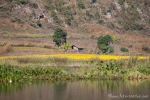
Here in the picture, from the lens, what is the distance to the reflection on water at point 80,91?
27.4m

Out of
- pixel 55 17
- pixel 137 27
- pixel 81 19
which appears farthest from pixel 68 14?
pixel 137 27

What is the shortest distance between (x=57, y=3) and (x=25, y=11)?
15982 mm

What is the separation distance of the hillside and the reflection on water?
245 ft

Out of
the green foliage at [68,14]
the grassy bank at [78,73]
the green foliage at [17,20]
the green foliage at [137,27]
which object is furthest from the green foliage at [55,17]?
the grassy bank at [78,73]

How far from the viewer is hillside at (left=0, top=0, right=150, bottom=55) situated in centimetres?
12025

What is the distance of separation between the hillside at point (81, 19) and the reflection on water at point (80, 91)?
7470cm

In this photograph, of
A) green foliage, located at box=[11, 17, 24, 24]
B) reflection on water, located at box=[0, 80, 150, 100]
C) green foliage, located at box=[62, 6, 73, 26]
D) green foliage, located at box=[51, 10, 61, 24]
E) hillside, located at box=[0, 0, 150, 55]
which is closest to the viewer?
reflection on water, located at box=[0, 80, 150, 100]

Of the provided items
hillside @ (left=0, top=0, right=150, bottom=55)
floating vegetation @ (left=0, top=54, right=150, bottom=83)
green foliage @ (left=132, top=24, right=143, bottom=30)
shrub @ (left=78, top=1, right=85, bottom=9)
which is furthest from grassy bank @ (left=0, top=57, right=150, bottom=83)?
shrub @ (left=78, top=1, right=85, bottom=9)

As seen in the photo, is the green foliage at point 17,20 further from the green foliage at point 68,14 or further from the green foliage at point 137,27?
the green foliage at point 137,27

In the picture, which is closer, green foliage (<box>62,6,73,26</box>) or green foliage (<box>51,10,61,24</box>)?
green foliage (<box>51,10,61,24</box>)

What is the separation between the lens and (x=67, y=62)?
49.4 m

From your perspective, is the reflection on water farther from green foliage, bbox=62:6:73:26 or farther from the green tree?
green foliage, bbox=62:6:73:26

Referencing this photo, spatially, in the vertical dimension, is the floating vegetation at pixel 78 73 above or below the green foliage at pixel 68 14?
below

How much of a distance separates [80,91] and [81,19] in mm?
116564
